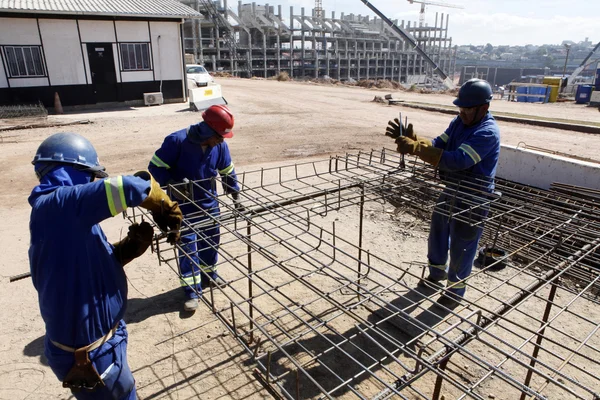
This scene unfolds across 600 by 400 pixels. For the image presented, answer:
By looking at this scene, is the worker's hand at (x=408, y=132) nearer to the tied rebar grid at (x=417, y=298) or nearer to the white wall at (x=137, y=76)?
the tied rebar grid at (x=417, y=298)

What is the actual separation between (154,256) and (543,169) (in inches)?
244

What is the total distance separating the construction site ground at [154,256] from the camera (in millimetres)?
3379

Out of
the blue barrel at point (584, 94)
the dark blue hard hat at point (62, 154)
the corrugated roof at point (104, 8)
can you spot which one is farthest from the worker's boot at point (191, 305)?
the blue barrel at point (584, 94)

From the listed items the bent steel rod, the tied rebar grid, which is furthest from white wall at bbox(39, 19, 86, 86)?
the bent steel rod

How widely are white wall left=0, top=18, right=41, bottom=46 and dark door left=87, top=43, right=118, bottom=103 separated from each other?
6.20 feet

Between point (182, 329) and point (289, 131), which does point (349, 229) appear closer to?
point (182, 329)

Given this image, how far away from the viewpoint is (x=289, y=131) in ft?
43.2

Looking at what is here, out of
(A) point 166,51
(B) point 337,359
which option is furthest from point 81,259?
(A) point 166,51

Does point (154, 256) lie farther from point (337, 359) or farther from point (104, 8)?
point (104, 8)

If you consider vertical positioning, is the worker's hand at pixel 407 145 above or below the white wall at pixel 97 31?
below

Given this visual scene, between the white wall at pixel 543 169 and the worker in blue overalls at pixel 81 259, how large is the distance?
20.7 ft

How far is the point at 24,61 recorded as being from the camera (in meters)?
15.6

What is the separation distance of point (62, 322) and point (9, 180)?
772cm

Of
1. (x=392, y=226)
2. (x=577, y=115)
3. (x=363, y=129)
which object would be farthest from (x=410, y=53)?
(x=392, y=226)
